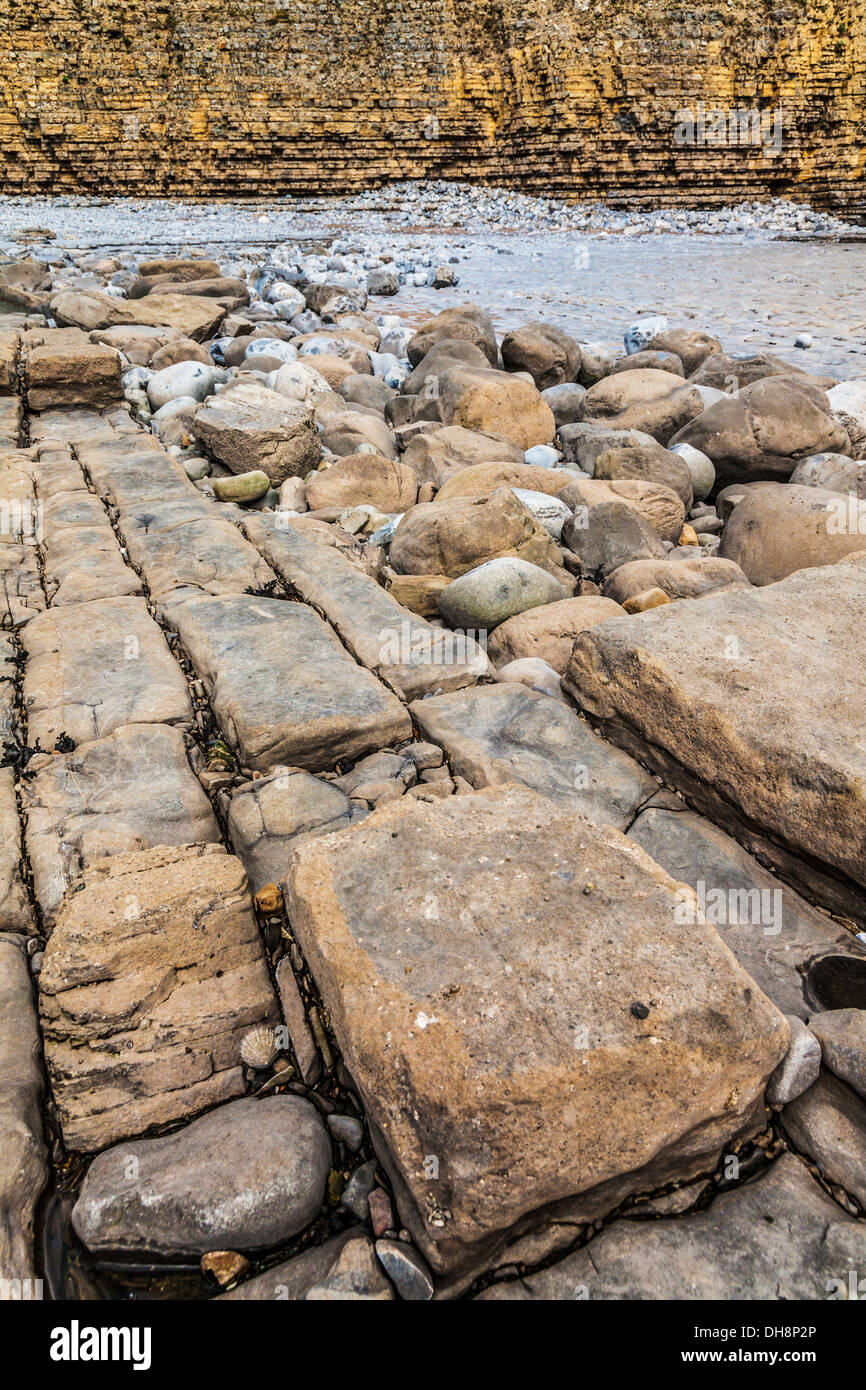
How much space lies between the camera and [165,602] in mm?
3328

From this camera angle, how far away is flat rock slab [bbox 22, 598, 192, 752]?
2672 mm

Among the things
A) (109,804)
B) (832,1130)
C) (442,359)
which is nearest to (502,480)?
(442,359)

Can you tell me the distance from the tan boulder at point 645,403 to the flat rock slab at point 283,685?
3.47 m

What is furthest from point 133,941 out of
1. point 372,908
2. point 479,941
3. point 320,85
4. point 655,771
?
point 320,85

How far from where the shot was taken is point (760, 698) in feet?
7.88

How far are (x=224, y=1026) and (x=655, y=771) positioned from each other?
4.87 ft

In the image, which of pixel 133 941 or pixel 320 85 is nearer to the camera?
pixel 133 941

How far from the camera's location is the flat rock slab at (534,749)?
2.48 metres

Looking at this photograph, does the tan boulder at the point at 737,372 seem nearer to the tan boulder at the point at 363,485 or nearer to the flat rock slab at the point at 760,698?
the tan boulder at the point at 363,485

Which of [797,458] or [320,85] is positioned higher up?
[320,85]

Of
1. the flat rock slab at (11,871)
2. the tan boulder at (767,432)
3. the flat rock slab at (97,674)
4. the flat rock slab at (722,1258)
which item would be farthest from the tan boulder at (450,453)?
the flat rock slab at (722,1258)

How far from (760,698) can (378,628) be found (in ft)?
4.78

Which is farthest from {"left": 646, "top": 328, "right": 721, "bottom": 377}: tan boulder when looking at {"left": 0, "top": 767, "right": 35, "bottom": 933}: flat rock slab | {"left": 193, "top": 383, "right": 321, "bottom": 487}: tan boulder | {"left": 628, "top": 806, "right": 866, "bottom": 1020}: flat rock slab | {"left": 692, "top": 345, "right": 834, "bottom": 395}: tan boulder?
{"left": 0, "top": 767, "right": 35, "bottom": 933}: flat rock slab
